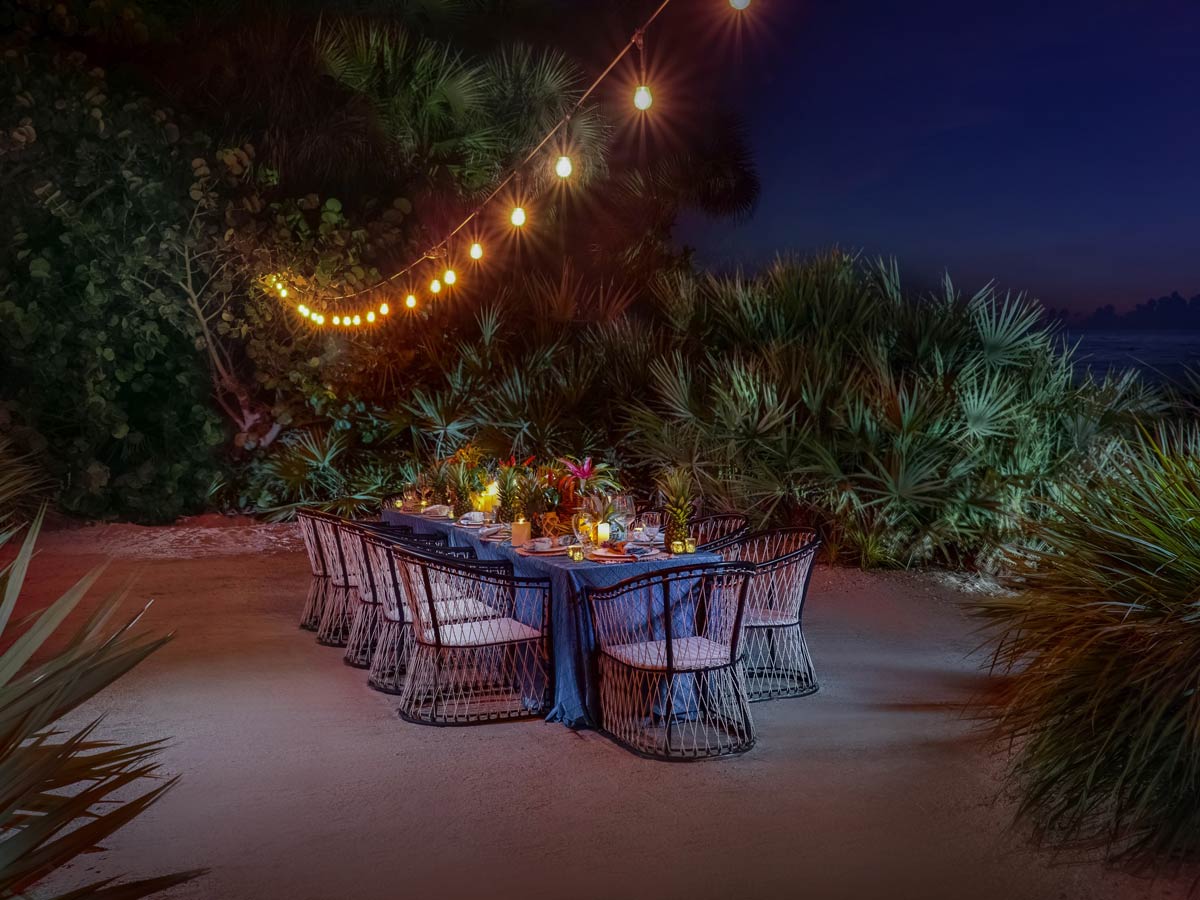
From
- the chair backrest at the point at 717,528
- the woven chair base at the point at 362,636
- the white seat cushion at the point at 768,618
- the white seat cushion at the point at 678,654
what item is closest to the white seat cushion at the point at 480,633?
the white seat cushion at the point at 678,654

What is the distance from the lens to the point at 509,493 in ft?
23.0

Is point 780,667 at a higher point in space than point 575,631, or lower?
lower

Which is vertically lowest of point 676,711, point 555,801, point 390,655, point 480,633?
point 555,801

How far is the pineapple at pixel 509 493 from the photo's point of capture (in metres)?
6.85

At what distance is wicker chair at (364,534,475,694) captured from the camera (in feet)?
20.9

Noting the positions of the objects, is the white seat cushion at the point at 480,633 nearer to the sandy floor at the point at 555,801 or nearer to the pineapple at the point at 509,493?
the sandy floor at the point at 555,801

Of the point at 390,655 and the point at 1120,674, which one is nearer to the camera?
the point at 1120,674

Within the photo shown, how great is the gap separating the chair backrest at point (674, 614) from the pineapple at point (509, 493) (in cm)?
116

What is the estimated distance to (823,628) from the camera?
26.4 ft

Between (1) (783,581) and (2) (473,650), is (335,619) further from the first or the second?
(1) (783,581)

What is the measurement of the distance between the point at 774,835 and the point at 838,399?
6.81m

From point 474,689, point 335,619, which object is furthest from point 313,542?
point 474,689

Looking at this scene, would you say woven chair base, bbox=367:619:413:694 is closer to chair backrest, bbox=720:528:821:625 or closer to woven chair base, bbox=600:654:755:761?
woven chair base, bbox=600:654:755:761

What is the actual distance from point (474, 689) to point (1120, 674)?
3424mm
